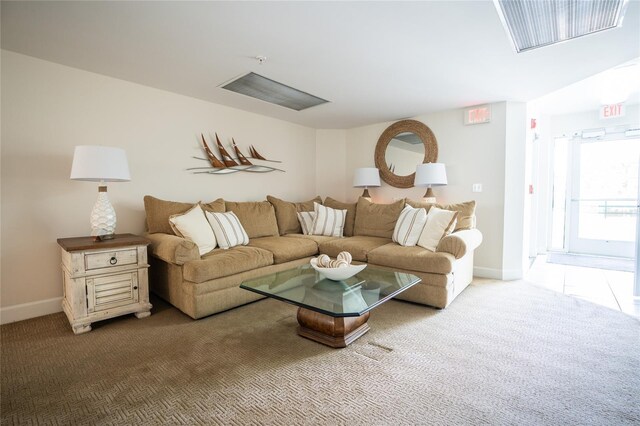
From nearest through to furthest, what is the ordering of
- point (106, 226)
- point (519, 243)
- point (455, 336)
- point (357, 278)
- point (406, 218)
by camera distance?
point (455, 336) < point (357, 278) < point (106, 226) < point (406, 218) < point (519, 243)

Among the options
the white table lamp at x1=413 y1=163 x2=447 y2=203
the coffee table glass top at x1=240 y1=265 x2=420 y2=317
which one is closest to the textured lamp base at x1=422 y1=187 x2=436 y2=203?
the white table lamp at x1=413 y1=163 x2=447 y2=203

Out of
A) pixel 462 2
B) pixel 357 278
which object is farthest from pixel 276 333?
pixel 462 2

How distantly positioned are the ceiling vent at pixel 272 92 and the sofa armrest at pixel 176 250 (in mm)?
1708

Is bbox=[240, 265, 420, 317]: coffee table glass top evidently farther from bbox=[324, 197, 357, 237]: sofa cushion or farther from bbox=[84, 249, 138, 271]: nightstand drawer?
bbox=[324, 197, 357, 237]: sofa cushion

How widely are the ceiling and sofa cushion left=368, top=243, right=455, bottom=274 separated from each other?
68.7 inches

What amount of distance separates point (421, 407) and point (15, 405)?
2027 millimetres

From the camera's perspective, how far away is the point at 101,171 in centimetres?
233

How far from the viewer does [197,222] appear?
9.50 ft

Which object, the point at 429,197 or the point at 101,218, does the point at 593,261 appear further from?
the point at 101,218

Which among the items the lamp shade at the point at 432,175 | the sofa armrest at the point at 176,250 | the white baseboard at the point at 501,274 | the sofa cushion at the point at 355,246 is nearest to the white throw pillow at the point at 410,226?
the sofa cushion at the point at 355,246

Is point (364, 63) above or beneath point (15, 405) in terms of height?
above

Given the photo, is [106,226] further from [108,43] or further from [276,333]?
[276,333]

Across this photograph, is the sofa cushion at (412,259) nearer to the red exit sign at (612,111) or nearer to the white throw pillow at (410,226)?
the white throw pillow at (410,226)

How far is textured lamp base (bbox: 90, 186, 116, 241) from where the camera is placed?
2.47m
